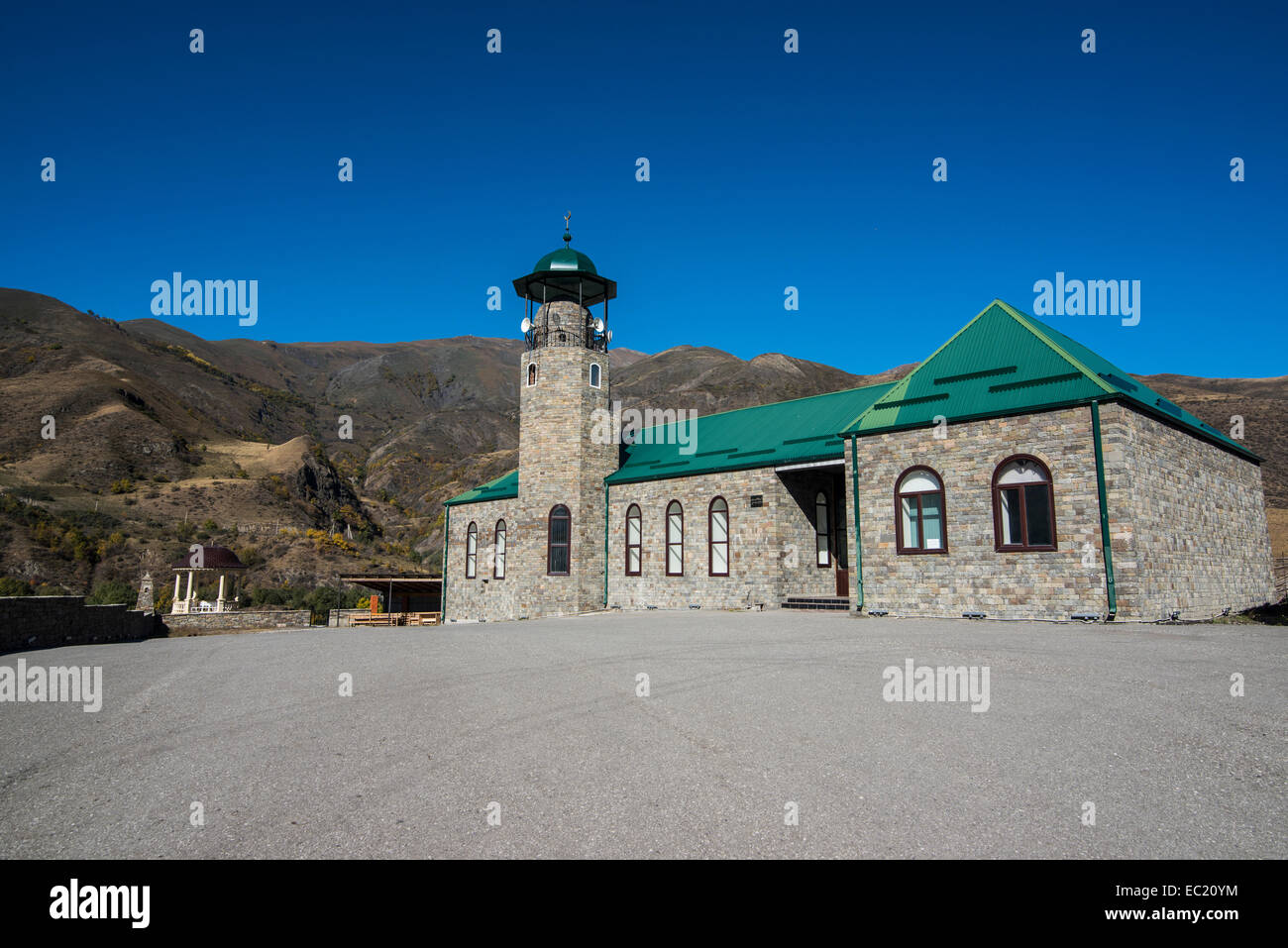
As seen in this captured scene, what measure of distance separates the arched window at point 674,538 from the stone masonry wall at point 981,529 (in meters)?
6.74

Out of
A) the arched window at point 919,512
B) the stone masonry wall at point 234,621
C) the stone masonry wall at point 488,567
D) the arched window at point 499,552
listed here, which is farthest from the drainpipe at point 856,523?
the stone masonry wall at point 234,621

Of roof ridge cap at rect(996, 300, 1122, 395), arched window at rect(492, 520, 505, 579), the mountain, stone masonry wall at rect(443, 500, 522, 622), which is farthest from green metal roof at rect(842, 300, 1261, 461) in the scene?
the mountain

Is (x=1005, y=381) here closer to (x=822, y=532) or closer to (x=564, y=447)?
(x=822, y=532)

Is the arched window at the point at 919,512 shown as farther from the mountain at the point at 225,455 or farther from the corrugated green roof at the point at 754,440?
the mountain at the point at 225,455

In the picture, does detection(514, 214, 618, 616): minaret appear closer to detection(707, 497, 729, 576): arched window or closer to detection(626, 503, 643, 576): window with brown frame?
detection(626, 503, 643, 576): window with brown frame

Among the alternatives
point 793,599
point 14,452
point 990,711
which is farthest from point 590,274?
point 14,452

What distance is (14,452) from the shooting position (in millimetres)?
52719

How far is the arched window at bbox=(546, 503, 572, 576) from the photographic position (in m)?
25.4

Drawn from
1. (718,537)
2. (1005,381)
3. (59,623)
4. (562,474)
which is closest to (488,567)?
(562,474)

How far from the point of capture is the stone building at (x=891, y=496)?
50.1 ft

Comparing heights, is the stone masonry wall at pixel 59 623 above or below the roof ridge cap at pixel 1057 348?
below

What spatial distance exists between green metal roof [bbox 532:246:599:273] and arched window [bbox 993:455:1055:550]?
16249mm
